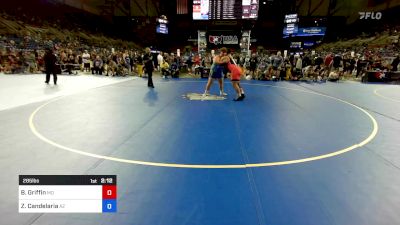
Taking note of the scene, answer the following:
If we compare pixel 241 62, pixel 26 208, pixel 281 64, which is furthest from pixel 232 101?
pixel 241 62

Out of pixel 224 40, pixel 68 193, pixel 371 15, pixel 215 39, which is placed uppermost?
pixel 371 15

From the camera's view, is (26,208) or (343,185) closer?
(26,208)

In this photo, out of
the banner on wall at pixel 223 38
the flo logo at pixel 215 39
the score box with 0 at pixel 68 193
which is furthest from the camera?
the flo logo at pixel 215 39

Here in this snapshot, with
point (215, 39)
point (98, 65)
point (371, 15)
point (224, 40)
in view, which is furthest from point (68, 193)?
point (371, 15)

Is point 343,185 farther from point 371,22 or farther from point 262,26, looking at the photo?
point 371,22

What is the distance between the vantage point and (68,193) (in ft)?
8.59

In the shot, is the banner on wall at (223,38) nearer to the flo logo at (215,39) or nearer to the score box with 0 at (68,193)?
the flo logo at (215,39)

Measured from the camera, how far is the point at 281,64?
55.9 ft

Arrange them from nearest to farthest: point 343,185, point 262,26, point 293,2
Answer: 1. point 343,185
2. point 293,2
3. point 262,26

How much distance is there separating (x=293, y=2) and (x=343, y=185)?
40.0 m

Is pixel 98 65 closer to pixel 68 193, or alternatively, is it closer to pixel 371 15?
pixel 68 193

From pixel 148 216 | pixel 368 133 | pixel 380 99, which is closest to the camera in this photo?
pixel 148 216

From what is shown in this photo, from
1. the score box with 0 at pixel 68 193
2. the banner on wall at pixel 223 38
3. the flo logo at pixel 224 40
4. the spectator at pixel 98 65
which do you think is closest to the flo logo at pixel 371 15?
the banner on wall at pixel 223 38

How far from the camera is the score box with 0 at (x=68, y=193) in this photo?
261 centimetres
